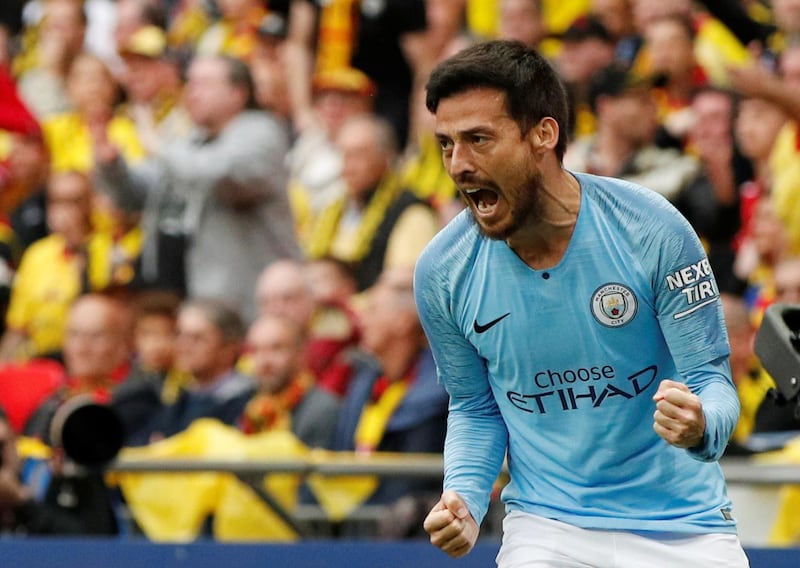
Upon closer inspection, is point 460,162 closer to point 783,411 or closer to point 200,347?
point 783,411

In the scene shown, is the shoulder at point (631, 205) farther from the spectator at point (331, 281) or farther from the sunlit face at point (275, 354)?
the spectator at point (331, 281)

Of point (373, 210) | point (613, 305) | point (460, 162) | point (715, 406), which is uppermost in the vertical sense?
point (460, 162)

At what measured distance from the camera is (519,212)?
11.6 feet

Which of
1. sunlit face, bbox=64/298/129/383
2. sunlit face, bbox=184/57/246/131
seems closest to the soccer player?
sunlit face, bbox=64/298/129/383

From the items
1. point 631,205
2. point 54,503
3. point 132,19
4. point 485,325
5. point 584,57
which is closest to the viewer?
point 631,205

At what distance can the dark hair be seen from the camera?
3484mm

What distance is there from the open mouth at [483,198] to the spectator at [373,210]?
4.57 meters

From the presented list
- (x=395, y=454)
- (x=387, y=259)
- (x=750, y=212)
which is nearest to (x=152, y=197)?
(x=387, y=259)

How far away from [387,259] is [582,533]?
484 cm

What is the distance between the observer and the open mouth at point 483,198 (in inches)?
138

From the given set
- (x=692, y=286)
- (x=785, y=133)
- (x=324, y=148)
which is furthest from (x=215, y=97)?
(x=692, y=286)

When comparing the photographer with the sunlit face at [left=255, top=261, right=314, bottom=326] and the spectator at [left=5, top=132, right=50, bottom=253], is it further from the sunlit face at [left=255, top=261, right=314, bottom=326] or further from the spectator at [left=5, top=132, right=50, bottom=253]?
the spectator at [left=5, top=132, right=50, bottom=253]

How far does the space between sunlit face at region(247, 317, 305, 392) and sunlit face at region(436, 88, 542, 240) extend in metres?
4.03

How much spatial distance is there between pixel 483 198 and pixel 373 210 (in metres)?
5.01
